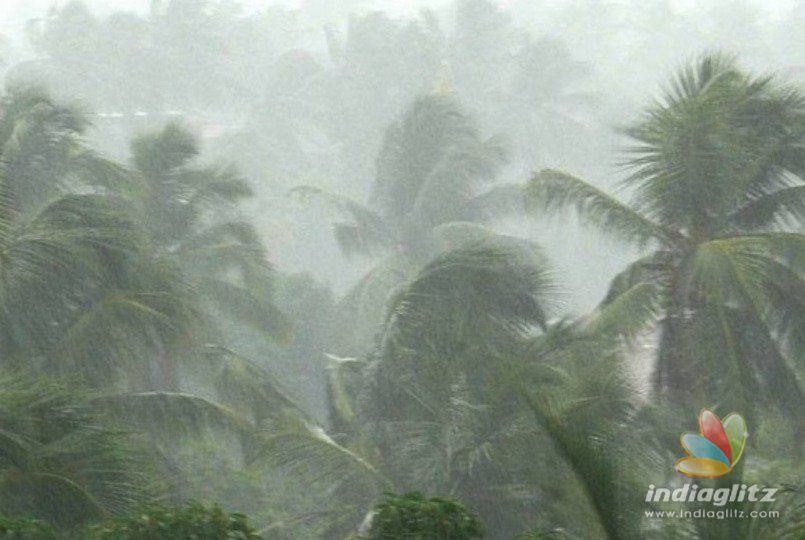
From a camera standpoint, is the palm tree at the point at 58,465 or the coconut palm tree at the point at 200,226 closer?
the palm tree at the point at 58,465

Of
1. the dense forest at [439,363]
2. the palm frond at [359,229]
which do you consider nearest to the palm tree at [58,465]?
the dense forest at [439,363]

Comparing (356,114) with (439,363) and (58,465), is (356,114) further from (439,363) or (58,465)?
(58,465)

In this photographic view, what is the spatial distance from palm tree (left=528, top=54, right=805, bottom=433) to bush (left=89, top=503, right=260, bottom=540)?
237 inches

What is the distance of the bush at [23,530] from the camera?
5.73 m

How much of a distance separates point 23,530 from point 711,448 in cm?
521

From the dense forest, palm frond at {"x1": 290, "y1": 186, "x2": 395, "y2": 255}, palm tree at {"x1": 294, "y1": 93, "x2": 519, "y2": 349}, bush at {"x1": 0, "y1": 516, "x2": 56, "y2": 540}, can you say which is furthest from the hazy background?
bush at {"x1": 0, "y1": 516, "x2": 56, "y2": 540}

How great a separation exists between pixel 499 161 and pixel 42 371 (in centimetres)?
1321

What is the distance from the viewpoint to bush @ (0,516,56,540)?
18.8 ft

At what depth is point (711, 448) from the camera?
8.40 meters

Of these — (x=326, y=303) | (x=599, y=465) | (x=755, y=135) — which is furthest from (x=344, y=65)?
(x=599, y=465)

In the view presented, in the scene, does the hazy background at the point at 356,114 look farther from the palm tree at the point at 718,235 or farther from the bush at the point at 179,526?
the bush at the point at 179,526

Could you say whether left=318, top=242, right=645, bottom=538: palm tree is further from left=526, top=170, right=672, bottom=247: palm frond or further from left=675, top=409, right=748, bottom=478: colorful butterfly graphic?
left=526, top=170, right=672, bottom=247: palm frond

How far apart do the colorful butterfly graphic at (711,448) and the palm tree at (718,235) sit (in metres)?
1.55

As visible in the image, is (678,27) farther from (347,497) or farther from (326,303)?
(347,497)
